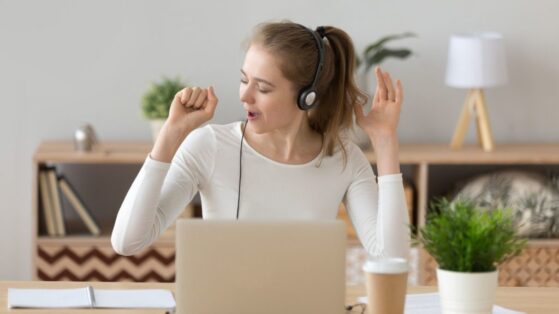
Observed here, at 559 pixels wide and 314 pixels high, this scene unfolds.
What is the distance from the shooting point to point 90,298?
88.6 inches

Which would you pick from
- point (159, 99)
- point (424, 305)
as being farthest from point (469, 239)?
point (159, 99)

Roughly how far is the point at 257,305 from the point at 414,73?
2.50 m

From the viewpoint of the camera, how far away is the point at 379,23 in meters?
4.25

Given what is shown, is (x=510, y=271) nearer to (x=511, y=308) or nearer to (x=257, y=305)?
(x=511, y=308)

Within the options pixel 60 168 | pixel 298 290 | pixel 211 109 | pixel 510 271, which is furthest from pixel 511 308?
pixel 60 168

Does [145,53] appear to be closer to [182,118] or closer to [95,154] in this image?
[95,154]

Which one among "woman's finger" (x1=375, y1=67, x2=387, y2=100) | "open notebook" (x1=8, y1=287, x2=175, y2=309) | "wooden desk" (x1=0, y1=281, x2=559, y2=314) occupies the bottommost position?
"wooden desk" (x1=0, y1=281, x2=559, y2=314)

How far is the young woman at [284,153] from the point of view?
247cm

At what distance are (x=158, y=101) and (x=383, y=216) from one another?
67.4 inches

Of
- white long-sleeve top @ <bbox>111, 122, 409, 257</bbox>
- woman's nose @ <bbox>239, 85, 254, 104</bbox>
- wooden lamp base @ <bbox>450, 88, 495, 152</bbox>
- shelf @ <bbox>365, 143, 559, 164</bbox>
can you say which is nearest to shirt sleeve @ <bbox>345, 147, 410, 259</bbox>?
white long-sleeve top @ <bbox>111, 122, 409, 257</bbox>

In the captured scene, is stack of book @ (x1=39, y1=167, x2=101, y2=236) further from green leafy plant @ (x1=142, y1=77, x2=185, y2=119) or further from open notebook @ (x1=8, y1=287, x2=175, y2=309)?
open notebook @ (x1=8, y1=287, x2=175, y2=309)

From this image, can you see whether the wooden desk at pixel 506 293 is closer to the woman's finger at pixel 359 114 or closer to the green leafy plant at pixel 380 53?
the woman's finger at pixel 359 114

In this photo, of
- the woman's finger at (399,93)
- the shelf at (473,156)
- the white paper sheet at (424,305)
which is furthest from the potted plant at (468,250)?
the shelf at (473,156)

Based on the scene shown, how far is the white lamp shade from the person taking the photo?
4008 mm
